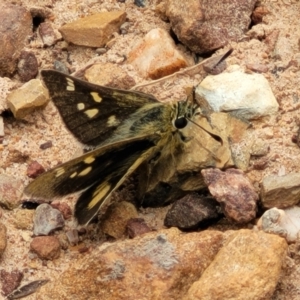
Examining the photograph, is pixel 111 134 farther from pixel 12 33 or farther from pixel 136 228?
pixel 12 33

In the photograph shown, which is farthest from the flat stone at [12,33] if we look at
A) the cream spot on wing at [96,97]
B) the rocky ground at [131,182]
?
the cream spot on wing at [96,97]

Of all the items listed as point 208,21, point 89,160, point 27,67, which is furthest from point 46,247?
point 208,21

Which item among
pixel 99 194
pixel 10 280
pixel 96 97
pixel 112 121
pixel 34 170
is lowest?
pixel 10 280

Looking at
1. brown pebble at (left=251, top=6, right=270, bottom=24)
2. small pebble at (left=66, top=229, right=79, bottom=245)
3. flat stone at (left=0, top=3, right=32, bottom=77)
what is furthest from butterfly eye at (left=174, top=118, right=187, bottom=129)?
flat stone at (left=0, top=3, right=32, bottom=77)

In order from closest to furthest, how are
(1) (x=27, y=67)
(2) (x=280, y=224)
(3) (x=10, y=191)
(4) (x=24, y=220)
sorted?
(2) (x=280, y=224) → (4) (x=24, y=220) → (3) (x=10, y=191) → (1) (x=27, y=67)

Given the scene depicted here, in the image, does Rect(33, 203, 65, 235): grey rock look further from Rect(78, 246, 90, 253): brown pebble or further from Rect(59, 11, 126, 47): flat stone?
Rect(59, 11, 126, 47): flat stone

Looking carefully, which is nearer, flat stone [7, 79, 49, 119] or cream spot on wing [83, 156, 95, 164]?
cream spot on wing [83, 156, 95, 164]

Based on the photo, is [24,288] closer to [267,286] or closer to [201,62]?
[267,286]
